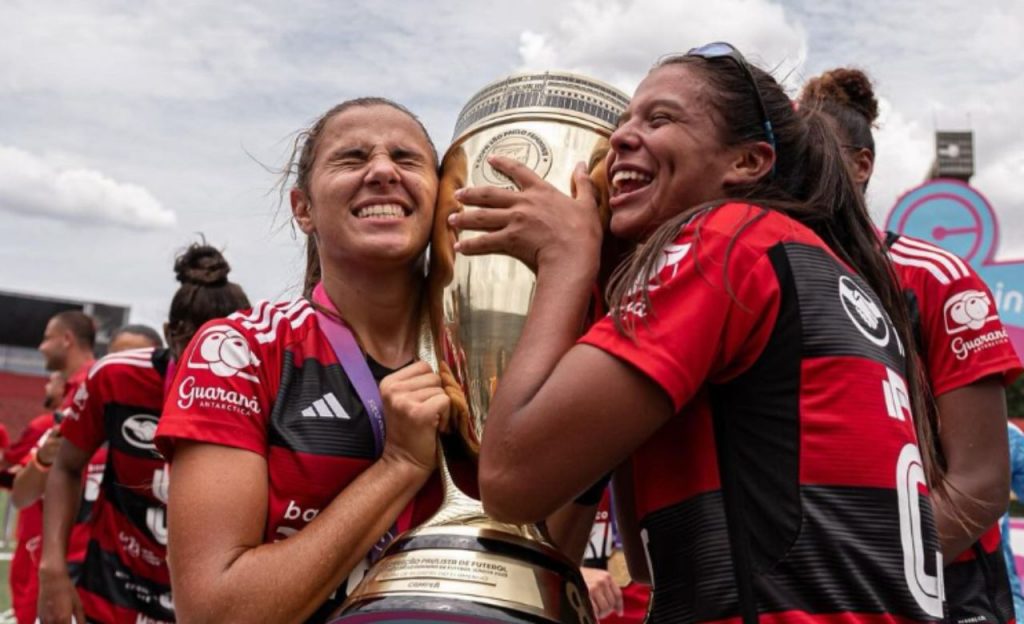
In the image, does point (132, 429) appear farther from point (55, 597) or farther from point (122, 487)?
point (55, 597)

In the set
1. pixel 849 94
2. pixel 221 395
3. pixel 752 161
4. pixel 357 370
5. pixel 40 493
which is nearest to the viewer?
pixel 752 161

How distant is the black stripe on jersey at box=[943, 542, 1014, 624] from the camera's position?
2.35 meters

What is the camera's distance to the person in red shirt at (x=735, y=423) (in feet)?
4.08

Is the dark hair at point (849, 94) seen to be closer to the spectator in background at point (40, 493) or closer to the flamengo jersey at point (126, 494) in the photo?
the flamengo jersey at point (126, 494)

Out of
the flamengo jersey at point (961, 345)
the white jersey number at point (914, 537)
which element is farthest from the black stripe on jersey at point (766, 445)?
the flamengo jersey at point (961, 345)

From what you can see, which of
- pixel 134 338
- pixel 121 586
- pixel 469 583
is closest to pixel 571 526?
pixel 469 583

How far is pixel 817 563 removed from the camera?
1239mm

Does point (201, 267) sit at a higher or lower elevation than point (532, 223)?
higher

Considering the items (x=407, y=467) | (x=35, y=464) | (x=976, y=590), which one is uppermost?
(x=35, y=464)

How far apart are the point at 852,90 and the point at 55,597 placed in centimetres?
318

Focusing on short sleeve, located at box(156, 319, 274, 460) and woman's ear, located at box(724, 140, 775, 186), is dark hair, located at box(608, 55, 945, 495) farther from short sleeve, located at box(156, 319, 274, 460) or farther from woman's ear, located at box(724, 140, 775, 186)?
short sleeve, located at box(156, 319, 274, 460)

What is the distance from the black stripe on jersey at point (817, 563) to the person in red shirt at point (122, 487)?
2.81 m

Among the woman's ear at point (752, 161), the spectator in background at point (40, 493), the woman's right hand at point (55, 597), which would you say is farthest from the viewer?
the spectator in background at point (40, 493)

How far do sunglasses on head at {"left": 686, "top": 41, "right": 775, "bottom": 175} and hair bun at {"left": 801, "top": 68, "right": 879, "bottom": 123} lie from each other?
4.53ft
